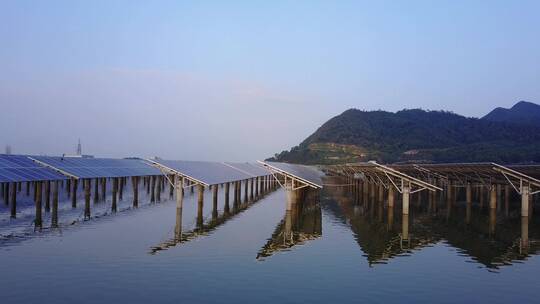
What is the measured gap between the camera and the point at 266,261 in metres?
20.5

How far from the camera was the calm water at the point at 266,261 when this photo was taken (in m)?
15.4

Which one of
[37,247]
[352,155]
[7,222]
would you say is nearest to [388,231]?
[37,247]

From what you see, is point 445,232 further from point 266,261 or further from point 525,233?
point 266,261

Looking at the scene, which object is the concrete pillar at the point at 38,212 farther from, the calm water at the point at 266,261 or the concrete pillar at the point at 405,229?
the concrete pillar at the point at 405,229

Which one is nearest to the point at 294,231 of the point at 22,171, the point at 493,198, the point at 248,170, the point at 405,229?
the point at 405,229

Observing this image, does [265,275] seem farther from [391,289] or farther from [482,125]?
[482,125]

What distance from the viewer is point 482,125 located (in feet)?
618

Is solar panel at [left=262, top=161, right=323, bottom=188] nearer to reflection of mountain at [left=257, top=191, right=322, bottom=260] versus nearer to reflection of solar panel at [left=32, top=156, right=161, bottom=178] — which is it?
reflection of mountain at [left=257, top=191, right=322, bottom=260]

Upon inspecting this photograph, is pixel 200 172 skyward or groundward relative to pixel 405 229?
skyward

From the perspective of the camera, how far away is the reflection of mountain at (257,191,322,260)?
24122mm

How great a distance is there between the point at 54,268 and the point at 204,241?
8073 mm

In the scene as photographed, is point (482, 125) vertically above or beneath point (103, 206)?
above

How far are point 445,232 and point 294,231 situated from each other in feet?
28.2

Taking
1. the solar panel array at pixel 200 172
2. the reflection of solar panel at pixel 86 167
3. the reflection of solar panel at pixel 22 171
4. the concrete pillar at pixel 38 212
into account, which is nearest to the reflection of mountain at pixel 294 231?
the solar panel array at pixel 200 172
